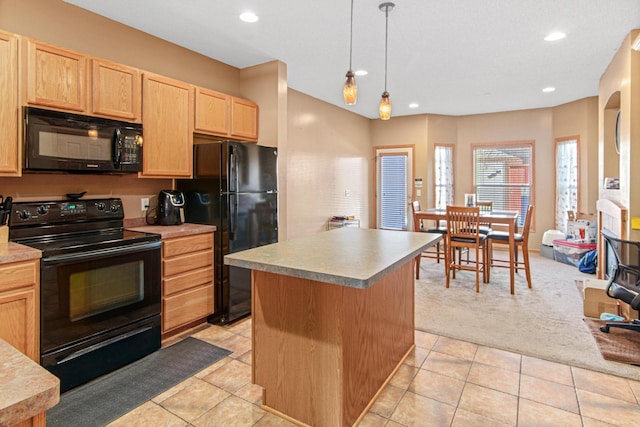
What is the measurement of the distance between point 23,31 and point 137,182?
1297 millimetres

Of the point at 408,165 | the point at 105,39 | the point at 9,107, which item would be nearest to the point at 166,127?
the point at 105,39

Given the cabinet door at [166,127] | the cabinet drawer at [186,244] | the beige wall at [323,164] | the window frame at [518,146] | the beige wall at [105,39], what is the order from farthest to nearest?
1. the window frame at [518,146]
2. the beige wall at [323,164]
3. the cabinet door at [166,127]
4. the cabinet drawer at [186,244]
5. the beige wall at [105,39]

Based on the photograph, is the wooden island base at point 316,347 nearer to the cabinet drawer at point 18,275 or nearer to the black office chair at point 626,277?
the cabinet drawer at point 18,275

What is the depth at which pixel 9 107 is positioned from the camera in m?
2.20

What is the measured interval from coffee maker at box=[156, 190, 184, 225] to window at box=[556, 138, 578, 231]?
19.9 ft

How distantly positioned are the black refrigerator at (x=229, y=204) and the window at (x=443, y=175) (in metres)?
4.48

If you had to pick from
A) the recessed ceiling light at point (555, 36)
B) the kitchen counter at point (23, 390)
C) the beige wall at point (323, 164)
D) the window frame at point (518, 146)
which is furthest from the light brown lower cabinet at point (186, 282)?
the window frame at point (518, 146)

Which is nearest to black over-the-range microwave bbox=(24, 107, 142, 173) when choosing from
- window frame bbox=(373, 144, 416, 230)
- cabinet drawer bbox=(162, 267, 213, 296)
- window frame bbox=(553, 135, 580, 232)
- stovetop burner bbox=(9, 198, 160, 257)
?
stovetop burner bbox=(9, 198, 160, 257)

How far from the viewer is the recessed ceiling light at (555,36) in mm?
3279

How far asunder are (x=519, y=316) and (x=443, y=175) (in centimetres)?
407

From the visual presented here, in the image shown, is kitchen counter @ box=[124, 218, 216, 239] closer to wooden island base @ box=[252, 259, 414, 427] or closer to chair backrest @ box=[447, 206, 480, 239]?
wooden island base @ box=[252, 259, 414, 427]

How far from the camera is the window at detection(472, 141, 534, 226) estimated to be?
6.56 meters

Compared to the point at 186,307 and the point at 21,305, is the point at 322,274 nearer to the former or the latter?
the point at 21,305

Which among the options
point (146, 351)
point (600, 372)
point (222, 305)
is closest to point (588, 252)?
point (600, 372)
